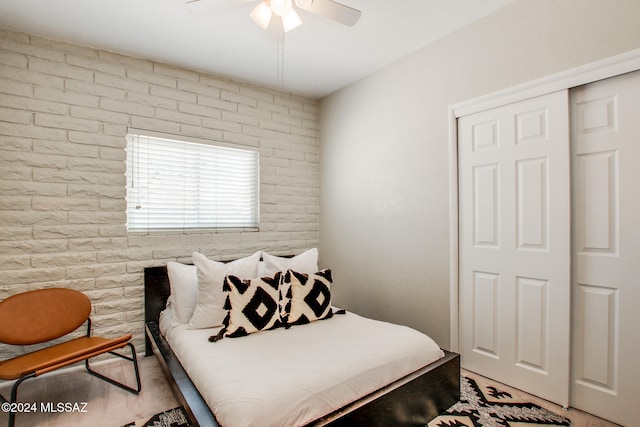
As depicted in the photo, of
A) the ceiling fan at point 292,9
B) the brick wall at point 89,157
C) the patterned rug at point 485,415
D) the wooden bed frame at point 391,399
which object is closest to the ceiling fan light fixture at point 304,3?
the ceiling fan at point 292,9

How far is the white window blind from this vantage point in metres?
2.86

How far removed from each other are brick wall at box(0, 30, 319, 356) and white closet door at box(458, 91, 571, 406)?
207cm

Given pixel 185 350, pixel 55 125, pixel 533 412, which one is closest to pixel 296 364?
pixel 185 350

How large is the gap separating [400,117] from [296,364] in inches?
86.3

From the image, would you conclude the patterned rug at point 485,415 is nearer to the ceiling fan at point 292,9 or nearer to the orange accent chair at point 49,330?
the orange accent chair at point 49,330

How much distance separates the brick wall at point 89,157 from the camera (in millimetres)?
2393

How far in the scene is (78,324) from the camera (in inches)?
94.6

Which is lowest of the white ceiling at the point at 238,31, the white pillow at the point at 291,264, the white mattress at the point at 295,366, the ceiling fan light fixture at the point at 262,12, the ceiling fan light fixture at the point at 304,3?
the white mattress at the point at 295,366

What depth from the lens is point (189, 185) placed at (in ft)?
10.2

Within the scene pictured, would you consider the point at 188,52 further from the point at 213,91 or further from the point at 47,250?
the point at 47,250

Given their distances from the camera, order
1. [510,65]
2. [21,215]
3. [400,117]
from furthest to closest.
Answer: [400,117] < [21,215] < [510,65]

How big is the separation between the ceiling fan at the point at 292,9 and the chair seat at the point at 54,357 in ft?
6.79

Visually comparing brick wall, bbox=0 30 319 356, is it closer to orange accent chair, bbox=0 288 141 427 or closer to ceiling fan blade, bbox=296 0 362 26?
orange accent chair, bbox=0 288 141 427

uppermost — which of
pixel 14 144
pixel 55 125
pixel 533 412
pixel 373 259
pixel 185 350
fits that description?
pixel 55 125
